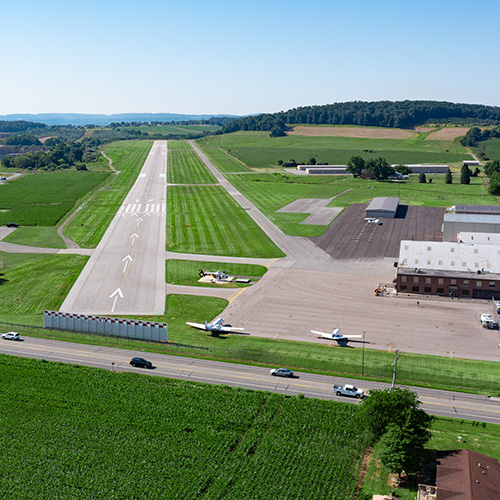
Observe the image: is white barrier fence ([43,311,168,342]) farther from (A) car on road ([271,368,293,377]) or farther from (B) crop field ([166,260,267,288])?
(B) crop field ([166,260,267,288])

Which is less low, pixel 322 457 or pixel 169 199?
pixel 169 199

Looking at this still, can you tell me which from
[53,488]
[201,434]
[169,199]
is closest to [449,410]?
[201,434]

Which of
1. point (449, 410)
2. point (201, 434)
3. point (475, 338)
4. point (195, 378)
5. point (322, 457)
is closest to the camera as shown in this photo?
point (322, 457)

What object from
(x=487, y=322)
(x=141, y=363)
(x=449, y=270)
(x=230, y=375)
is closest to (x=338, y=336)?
(x=230, y=375)

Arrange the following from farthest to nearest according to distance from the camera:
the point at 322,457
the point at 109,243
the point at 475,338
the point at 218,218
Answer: the point at 218,218
the point at 109,243
the point at 475,338
the point at 322,457

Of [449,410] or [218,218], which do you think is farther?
[218,218]

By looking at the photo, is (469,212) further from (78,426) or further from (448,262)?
(78,426)

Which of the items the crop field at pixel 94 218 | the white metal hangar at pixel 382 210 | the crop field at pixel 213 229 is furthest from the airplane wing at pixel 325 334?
the white metal hangar at pixel 382 210

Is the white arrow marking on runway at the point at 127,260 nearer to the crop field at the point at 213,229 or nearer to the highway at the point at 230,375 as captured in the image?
the crop field at the point at 213,229
